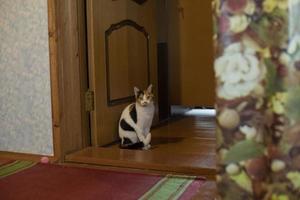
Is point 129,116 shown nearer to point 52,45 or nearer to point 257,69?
point 52,45

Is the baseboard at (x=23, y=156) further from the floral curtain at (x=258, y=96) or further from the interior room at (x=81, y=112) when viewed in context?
the floral curtain at (x=258, y=96)

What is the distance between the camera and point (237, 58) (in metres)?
0.75

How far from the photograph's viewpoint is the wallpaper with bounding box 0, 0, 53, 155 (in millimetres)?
1778

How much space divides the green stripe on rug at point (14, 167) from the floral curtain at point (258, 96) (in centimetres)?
112

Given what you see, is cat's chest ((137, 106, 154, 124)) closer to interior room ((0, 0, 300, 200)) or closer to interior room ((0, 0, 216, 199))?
interior room ((0, 0, 300, 200))

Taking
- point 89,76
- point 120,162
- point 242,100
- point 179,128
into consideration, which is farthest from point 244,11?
point 179,128

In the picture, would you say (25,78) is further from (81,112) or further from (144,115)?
(144,115)

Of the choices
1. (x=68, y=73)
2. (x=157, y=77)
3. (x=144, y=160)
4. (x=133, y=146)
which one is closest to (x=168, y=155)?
(x=144, y=160)

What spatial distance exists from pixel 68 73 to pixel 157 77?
36.6 inches

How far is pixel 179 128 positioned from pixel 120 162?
0.85 metres

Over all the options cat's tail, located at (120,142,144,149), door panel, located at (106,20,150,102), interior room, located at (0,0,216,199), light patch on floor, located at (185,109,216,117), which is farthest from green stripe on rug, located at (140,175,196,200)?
light patch on floor, located at (185,109,216,117)

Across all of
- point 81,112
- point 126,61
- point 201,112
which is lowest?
point 201,112

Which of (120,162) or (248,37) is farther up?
(248,37)

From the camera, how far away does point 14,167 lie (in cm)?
171
